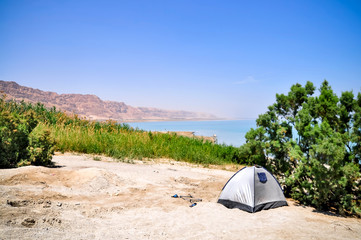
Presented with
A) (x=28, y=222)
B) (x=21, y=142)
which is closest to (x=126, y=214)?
(x=28, y=222)

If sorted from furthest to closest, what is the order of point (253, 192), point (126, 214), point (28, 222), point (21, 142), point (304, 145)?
point (21, 142)
point (304, 145)
point (253, 192)
point (126, 214)
point (28, 222)

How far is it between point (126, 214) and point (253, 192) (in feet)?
12.2

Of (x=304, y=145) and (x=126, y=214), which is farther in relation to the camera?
(x=304, y=145)

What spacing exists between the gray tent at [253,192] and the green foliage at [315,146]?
26.5 inches

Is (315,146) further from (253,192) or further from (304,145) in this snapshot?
(253,192)

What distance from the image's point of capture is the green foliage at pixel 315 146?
7113 millimetres

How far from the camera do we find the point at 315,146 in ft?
24.0

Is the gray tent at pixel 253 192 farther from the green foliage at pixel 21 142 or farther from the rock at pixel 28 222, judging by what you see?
the green foliage at pixel 21 142

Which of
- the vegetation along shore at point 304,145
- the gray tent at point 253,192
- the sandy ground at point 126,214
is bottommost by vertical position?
the sandy ground at point 126,214

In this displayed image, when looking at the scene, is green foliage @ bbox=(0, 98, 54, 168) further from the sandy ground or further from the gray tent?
the gray tent

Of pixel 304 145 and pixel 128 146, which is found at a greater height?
pixel 304 145

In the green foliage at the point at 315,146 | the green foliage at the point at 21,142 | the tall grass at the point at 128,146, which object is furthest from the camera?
the tall grass at the point at 128,146

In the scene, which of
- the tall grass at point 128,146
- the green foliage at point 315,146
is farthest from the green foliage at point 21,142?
the green foliage at point 315,146

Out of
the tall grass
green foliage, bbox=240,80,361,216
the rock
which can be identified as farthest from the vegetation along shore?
the rock
